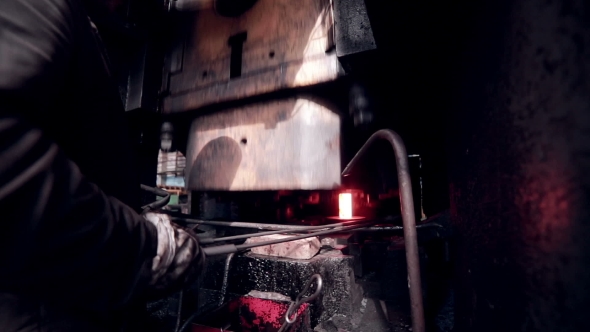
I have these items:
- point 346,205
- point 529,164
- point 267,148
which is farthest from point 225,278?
point 529,164

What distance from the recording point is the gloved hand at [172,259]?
111cm

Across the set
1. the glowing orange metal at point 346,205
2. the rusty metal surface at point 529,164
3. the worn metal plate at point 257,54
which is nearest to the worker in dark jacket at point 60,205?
the rusty metal surface at point 529,164

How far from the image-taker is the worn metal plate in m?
2.46

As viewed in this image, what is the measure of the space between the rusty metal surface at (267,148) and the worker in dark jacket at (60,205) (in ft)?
4.61

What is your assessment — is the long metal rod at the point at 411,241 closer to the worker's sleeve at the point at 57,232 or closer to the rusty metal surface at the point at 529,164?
the rusty metal surface at the point at 529,164

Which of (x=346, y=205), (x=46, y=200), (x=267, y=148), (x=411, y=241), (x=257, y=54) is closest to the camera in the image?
(x=46, y=200)

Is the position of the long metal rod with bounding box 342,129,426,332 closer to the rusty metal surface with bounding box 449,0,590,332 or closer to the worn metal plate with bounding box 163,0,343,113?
the rusty metal surface with bounding box 449,0,590,332

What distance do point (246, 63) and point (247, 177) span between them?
4.13 feet

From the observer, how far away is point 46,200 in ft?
2.48

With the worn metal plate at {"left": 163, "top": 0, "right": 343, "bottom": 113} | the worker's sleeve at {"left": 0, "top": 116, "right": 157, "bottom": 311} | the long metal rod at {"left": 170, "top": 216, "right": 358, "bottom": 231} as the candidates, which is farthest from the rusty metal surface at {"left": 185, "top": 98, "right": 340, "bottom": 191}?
the worker's sleeve at {"left": 0, "top": 116, "right": 157, "bottom": 311}

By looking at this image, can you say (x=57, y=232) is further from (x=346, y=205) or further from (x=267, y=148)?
(x=346, y=205)

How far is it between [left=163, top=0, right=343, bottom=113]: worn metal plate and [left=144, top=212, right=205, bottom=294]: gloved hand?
1737mm

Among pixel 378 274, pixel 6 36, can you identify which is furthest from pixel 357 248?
pixel 6 36

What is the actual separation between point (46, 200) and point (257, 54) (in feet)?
8.09
